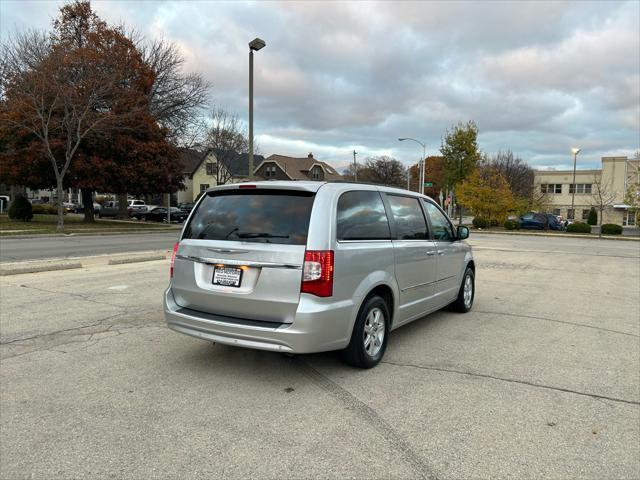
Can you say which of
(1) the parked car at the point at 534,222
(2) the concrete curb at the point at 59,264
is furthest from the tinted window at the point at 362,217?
(1) the parked car at the point at 534,222

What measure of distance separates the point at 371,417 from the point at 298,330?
865 millimetres

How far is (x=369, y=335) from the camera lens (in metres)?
4.54

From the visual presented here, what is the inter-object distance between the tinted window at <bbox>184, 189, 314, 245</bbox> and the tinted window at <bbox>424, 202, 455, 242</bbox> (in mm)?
2406

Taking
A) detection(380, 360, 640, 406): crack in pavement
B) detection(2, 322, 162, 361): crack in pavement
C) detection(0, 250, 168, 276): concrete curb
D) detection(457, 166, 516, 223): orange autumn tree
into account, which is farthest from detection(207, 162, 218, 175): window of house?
detection(380, 360, 640, 406): crack in pavement

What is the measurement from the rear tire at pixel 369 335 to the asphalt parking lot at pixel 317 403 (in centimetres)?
14

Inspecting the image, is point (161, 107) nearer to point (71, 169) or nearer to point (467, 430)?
point (71, 169)

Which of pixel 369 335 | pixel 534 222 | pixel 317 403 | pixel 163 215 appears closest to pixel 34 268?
pixel 369 335

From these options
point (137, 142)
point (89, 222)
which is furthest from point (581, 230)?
point (89, 222)

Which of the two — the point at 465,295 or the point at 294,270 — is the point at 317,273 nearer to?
the point at 294,270

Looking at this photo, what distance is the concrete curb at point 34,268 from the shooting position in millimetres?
9889

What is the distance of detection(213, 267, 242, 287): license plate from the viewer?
411cm

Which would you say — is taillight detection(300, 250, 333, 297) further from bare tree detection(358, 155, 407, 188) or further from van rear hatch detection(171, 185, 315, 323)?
bare tree detection(358, 155, 407, 188)

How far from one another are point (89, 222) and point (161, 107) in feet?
33.9

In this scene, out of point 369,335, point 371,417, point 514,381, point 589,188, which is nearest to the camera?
point 371,417
